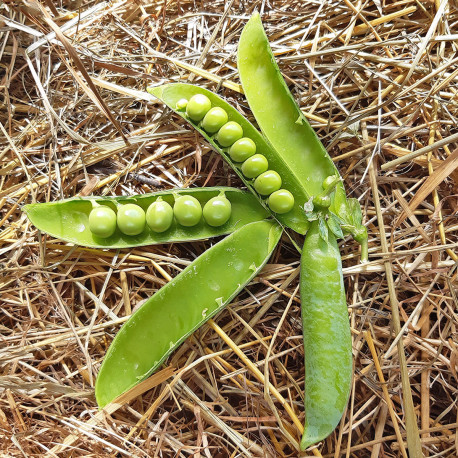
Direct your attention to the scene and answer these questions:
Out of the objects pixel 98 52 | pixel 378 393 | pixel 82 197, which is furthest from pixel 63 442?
pixel 98 52

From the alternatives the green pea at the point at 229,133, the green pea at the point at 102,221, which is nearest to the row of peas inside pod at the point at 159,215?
the green pea at the point at 102,221

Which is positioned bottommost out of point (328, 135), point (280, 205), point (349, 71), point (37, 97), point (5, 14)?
point (280, 205)

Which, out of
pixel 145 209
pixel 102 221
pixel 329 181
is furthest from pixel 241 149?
pixel 102 221

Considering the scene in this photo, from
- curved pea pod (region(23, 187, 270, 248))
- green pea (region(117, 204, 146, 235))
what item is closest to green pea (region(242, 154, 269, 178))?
curved pea pod (region(23, 187, 270, 248))

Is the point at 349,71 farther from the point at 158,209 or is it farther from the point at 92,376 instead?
the point at 92,376

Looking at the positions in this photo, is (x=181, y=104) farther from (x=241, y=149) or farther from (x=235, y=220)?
(x=235, y=220)

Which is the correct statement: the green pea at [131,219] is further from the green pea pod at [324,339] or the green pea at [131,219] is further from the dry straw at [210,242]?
the green pea pod at [324,339]
